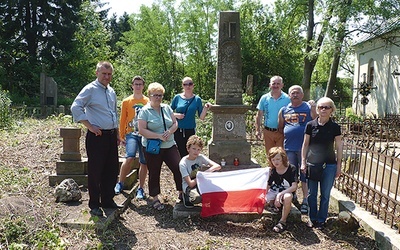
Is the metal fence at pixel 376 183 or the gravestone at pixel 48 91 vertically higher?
the gravestone at pixel 48 91

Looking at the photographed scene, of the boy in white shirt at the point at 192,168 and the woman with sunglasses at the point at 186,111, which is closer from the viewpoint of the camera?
the boy in white shirt at the point at 192,168

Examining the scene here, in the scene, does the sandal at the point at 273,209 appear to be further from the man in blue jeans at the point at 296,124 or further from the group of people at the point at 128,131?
the group of people at the point at 128,131

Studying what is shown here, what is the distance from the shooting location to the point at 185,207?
15.8ft

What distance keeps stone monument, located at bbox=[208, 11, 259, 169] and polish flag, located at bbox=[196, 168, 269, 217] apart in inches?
80.1

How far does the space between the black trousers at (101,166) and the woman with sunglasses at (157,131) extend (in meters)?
0.48

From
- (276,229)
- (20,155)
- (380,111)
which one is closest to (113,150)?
(276,229)

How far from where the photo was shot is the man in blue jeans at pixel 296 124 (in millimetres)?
5066

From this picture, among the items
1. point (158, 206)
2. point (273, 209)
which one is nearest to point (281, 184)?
point (273, 209)

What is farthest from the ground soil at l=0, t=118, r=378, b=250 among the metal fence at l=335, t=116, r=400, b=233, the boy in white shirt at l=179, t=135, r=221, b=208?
the metal fence at l=335, t=116, r=400, b=233

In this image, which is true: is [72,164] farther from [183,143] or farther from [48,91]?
[48,91]

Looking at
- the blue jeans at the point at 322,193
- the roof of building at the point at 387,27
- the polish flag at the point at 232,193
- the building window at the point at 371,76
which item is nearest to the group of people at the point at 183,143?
the blue jeans at the point at 322,193

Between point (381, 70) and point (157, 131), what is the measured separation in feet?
67.6

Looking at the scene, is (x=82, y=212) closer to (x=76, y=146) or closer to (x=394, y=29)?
(x=76, y=146)

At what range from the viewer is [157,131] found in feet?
15.8
